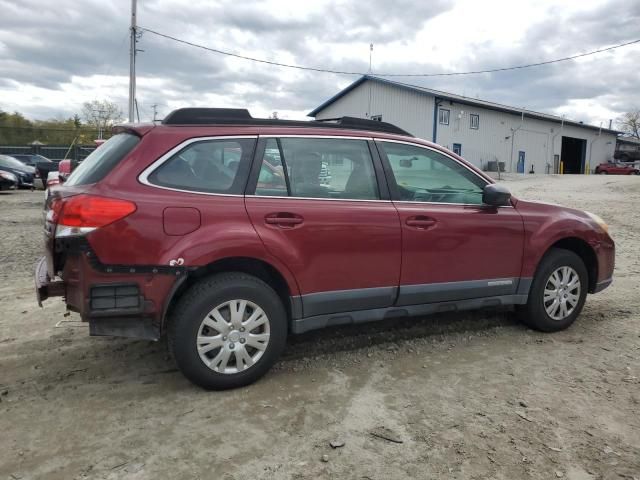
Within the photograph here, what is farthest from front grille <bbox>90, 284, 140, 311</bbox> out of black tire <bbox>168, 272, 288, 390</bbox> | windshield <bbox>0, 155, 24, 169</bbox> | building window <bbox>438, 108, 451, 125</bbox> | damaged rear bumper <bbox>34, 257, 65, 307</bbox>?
building window <bbox>438, 108, 451, 125</bbox>

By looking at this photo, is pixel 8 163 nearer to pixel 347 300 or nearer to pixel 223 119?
pixel 223 119

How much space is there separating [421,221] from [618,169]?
48257 mm

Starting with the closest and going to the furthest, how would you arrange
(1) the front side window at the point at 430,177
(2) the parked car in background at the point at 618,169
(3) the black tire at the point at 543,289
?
(1) the front side window at the point at 430,177 < (3) the black tire at the point at 543,289 < (2) the parked car in background at the point at 618,169

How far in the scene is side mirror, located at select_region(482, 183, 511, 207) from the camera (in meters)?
4.14

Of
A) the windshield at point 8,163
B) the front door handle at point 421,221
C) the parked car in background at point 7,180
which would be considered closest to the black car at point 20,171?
the windshield at point 8,163

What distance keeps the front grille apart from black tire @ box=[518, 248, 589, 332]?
3294 millimetres

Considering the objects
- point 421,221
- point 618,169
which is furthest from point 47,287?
point 618,169

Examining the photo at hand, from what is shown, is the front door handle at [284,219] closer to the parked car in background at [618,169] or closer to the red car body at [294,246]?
the red car body at [294,246]

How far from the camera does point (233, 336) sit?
3.39 m

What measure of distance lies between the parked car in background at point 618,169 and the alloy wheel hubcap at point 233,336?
49.1m

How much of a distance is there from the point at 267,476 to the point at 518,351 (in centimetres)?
252

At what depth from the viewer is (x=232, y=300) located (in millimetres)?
3355

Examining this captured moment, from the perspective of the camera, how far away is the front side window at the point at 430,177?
4.03 m

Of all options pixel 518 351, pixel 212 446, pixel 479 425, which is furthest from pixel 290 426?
pixel 518 351
